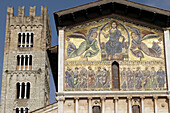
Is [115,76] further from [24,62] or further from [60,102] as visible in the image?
[24,62]

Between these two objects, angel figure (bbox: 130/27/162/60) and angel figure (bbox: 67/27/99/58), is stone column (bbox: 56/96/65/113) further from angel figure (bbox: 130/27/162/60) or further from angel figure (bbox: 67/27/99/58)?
angel figure (bbox: 130/27/162/60)

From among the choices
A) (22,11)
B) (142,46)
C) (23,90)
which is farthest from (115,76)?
(22,11)

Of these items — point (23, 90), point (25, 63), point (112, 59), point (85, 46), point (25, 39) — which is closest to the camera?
point (112, 59)

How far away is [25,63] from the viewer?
61875 mm

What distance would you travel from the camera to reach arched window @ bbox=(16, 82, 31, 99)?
5931 centimetres

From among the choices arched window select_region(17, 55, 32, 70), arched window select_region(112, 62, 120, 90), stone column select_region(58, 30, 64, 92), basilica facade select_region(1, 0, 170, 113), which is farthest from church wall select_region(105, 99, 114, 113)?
arched window select_region(17, 55, 32, 70)

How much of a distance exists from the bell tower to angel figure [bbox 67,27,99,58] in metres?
29.5

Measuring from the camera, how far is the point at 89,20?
30.7 metres

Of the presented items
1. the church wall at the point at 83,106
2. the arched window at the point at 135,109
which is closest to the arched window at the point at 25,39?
the church wall at the point at 83,106

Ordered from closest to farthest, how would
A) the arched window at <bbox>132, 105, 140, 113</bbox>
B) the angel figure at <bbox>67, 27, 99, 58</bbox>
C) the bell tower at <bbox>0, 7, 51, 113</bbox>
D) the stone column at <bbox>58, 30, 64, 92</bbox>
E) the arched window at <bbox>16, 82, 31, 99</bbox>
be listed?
the arched window at <bbox>132, 105, 140, 113</bbox> → the stone column at <bbox>58, 30, 64, 92</bbox> → the angel figure at <bbox>67, 27, 99, 58</bbox> → the bell tower at <bbox>0, 7, 51, 113</bbox> → the arched window at <bbox>16, 82, 31, 99</bbox>

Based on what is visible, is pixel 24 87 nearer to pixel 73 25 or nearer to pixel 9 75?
A: pixel 9 75

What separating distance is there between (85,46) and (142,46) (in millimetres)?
3317

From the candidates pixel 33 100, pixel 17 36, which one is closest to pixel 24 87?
pixel 33 100

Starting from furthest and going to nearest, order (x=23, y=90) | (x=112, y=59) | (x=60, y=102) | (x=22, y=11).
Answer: (x=22, y=11) < (x=23, y=90) < (x=112, y=59) < (x=60, y=102)
